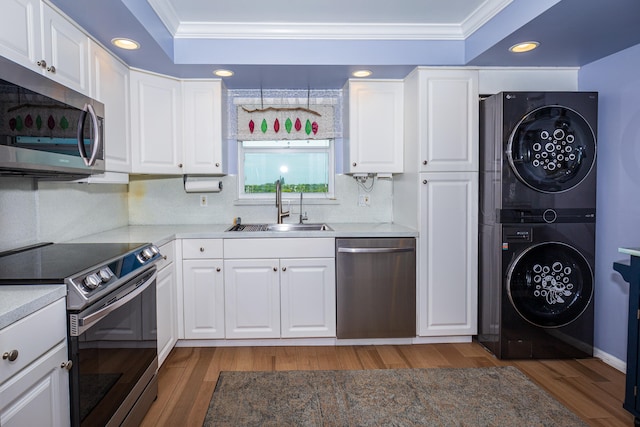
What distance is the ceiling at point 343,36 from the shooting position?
2.32 metres

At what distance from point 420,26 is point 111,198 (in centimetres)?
270

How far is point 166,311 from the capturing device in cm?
267

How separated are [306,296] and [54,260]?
5.50 feet

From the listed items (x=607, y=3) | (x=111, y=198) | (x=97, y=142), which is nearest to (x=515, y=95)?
(x=607, y=3)

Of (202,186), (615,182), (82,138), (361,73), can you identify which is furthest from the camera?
(202,186)

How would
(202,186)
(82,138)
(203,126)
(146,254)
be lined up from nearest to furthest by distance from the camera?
(82,138), (146,254), (203,126), (202,186)

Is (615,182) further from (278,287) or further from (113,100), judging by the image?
(113,100)

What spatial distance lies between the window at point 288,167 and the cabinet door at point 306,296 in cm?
86

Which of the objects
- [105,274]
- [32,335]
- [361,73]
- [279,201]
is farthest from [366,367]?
[361,73]

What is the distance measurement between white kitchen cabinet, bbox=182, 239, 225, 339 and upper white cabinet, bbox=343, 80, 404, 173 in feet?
4.28

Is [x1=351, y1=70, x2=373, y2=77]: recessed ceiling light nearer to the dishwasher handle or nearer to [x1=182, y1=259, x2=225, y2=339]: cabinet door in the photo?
the dishwasher handle

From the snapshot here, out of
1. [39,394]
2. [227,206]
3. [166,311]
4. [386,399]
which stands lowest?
[386,399]

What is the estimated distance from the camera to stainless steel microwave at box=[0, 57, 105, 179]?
142cm

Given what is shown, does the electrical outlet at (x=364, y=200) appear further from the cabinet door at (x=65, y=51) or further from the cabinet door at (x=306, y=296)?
the cabinet door at (x=65, y=51)
